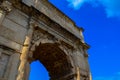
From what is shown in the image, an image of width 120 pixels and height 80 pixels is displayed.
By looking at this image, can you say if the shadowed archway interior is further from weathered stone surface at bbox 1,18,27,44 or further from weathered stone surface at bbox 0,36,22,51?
weathered stone surface at bbox 0,36,22,51

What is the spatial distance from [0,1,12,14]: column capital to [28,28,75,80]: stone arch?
1903 millimetres

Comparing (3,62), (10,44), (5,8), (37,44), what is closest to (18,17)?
(5,8)

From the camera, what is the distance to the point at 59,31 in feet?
33.8

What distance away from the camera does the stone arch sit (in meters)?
9.09

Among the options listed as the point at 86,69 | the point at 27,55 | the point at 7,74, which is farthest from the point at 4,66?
the point at 86,69

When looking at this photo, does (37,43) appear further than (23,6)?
No

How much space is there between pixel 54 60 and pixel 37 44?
2.31m

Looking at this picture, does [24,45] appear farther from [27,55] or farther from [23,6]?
[23,6]

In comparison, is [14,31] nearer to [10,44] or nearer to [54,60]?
[10,44]

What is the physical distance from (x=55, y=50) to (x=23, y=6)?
10.8ft

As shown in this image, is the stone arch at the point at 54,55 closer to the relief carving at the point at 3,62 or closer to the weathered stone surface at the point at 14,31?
the weathered stone surface at the point at 14,31

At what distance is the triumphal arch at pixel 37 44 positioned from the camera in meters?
6.51

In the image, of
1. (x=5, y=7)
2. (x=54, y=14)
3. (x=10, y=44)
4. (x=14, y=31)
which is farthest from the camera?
(x=54, y=14)

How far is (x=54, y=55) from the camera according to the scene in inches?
395
